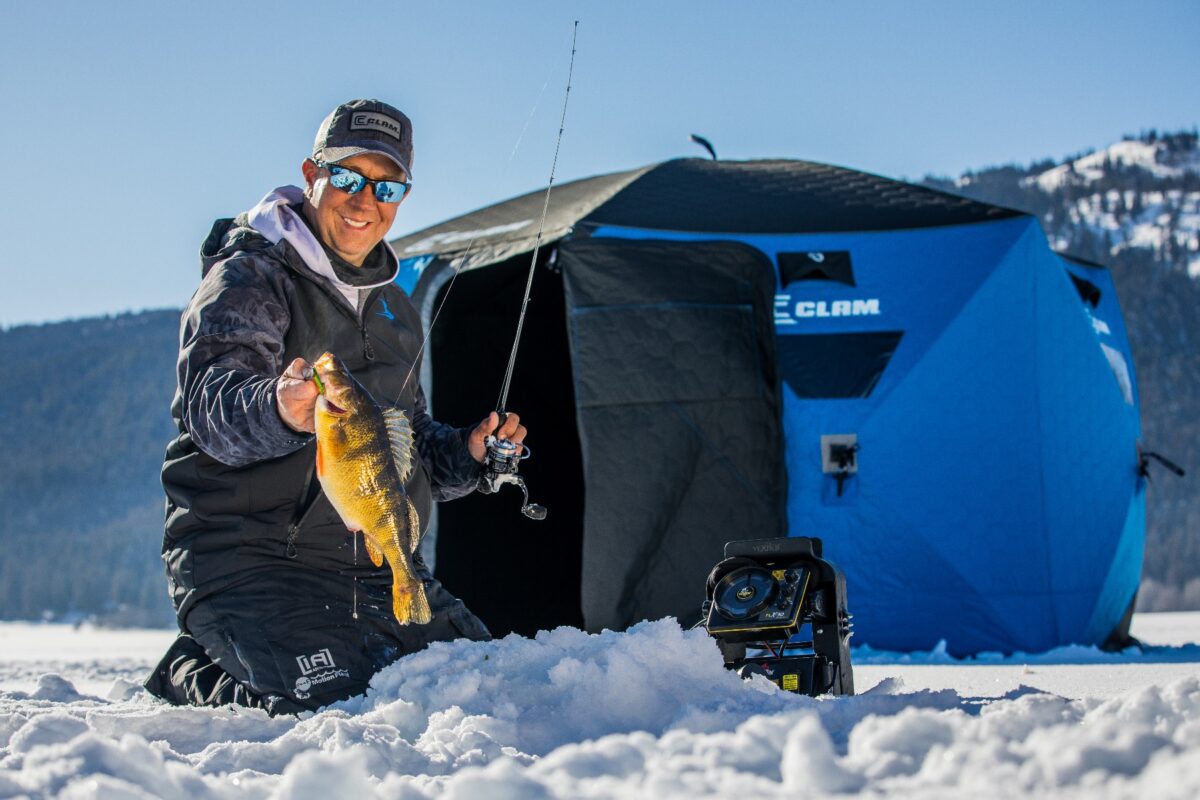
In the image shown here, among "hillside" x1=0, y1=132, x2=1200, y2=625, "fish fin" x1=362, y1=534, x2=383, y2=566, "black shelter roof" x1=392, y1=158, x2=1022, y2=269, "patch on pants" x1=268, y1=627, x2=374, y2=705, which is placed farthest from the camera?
"hillside" x1=0, y1=132, x2=1200, y2=625

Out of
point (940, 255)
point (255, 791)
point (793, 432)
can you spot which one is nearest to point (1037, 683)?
point (793, 432)

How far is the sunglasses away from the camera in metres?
3.04

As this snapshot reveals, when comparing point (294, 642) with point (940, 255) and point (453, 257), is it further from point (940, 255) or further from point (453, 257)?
point (940, 255)

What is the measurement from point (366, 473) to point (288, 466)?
64 centimetres

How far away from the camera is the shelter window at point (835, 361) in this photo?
19.4ft

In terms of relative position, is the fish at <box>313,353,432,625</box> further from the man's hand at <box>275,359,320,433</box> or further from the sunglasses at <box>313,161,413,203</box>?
the sunglasses at <box>313,161,413,203</box>

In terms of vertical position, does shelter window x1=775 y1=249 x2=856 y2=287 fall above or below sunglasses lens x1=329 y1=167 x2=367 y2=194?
above

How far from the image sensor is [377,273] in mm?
3184

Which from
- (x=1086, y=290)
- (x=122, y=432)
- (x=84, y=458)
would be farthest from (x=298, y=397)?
(x=122, y=432)

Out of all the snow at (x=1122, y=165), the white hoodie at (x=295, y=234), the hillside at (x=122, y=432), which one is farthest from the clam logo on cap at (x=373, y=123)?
the snow at (x=1122, y=165)

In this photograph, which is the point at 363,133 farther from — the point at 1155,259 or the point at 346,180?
the point at 1155,259

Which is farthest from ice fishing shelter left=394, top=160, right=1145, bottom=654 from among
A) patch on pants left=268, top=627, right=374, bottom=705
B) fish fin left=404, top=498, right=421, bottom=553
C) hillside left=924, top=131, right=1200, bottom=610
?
hillside left=924, top=131, right=1200, bottom=610

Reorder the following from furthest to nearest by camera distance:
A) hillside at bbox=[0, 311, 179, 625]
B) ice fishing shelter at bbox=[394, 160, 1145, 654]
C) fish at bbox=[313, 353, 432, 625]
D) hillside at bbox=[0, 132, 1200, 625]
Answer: hillside at bbox=[0, 311, 179, 625]
hillside at bbox=[0, 132, 1200, 625]
ice fishing shelter at bbox=[394, 160, 1145, 654]
fish at bbox=[313, 353, 432, 625]

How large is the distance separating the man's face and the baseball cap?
1.0 inches
